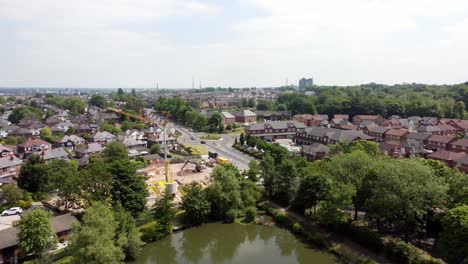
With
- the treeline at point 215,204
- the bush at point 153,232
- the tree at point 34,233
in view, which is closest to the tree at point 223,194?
the treeline at point 215,204

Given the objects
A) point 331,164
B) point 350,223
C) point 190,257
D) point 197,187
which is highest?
point 331,164

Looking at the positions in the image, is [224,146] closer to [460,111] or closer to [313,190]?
[313,190]

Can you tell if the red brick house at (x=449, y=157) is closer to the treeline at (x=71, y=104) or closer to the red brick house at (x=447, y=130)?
the red brick house at (x=447, y=130)

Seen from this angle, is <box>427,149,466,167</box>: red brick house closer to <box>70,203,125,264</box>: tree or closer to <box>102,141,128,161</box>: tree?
<box>70,203,125,264</box>: tree

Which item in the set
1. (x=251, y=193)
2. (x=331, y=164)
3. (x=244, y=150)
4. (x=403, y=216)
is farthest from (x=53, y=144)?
(x=403, y=216)

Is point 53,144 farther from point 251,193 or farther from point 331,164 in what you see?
point 331,164
